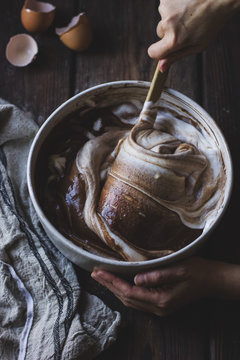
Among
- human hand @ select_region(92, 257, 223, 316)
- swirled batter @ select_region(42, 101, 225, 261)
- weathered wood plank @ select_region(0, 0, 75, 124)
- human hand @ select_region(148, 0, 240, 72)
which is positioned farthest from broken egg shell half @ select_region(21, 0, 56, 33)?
human hand @ select_region(92, 257, 223, 316)

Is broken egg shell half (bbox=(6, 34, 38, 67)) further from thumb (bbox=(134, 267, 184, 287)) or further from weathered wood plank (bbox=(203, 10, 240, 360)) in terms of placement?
thumb (bbox=(134, 267, 184, 287))

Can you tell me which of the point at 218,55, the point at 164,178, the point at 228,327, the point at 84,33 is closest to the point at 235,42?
the point at 218,55

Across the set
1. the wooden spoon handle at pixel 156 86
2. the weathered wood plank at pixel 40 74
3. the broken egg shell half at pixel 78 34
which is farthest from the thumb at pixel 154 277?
the broken egg shell half at pixel 78 34

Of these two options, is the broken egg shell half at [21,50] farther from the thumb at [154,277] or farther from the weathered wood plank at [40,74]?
the thumb at [154,277]

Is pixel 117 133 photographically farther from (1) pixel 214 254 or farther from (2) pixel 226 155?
(1) pixel 214 254

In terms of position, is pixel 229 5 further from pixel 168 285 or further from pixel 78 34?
pixel 168 285
